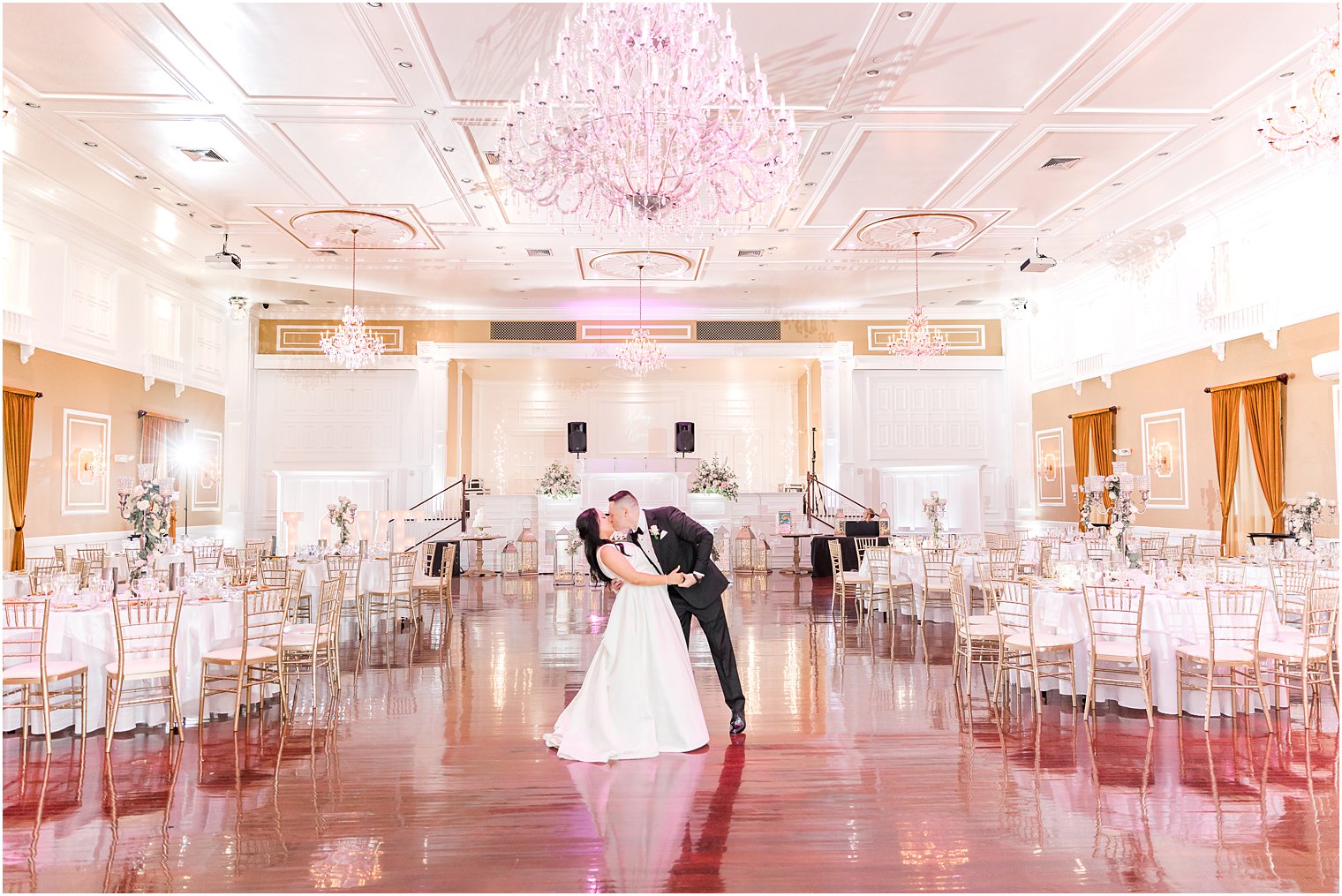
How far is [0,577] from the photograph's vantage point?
18.0 ft

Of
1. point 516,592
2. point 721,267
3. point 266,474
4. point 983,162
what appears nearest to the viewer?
point 983,162

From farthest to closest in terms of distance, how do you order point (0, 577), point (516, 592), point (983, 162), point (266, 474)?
point (266, 474), point (516, 592), point (983, 162), point (0, 577)

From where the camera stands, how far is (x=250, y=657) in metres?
5.33

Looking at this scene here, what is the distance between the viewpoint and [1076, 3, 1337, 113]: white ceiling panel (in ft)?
19.9

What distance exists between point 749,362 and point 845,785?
44.5 ft

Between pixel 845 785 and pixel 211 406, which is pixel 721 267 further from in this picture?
pixel 845 785

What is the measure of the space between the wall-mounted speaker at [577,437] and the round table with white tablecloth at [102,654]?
1227 cm

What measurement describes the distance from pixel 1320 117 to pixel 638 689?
4.99m

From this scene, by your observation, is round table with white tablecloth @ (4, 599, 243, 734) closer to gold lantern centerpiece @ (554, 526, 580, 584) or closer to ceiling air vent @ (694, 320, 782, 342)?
gold lantern centerpiece @ (554, 526, 580, 584)

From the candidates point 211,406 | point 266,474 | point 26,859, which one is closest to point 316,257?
point 211,406

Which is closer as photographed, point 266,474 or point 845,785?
point 845,785

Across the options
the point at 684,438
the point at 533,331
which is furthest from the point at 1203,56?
Result: the point at 684,438

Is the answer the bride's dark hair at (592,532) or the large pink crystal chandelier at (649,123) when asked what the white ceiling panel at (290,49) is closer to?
the large pink crystal chandelier at (649,123)

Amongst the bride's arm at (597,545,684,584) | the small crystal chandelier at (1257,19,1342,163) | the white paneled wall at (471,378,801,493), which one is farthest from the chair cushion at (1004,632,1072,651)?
the white paneled wall at (471,378,801,493)
